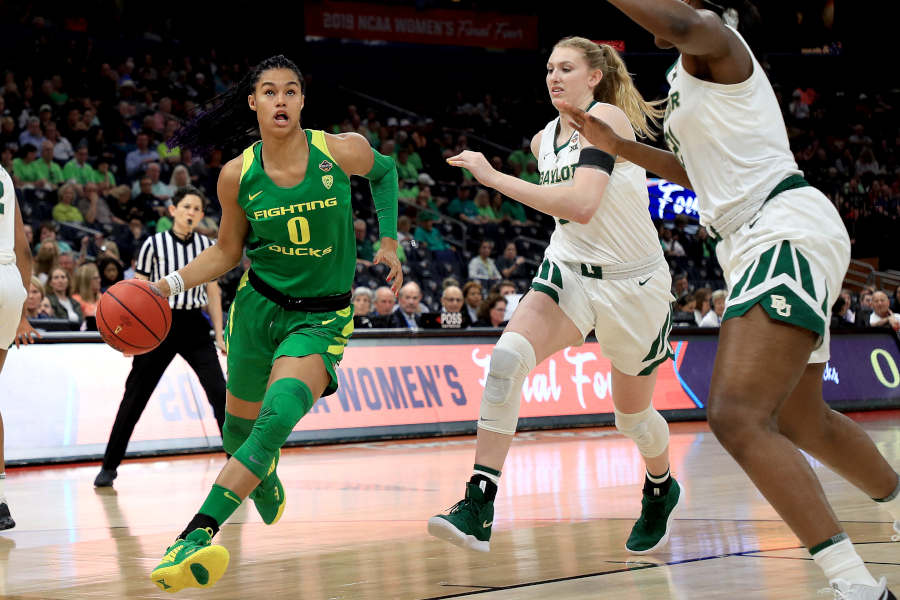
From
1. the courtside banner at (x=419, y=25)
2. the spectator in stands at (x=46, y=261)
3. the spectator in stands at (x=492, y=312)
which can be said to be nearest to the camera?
the spectator in stands at (x=46, y=261)

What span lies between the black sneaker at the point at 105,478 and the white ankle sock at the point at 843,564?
576 centimetres

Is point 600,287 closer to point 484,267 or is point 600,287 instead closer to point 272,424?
point 272,424

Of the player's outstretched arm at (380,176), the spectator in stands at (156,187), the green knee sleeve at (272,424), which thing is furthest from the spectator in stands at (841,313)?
the green knee sleeve at (272,424)

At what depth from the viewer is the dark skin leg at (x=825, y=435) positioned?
11.8 ft

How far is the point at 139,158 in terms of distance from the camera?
15805mm

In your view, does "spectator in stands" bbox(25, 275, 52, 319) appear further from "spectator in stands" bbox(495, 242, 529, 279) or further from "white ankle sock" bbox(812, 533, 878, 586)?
"white ankle sock" bbox(812, 533, 878, 586)

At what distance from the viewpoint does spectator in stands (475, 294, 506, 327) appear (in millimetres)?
12711

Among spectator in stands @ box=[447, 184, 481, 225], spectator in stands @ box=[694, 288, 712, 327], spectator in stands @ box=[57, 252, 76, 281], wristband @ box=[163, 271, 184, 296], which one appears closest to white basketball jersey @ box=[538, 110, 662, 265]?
wristband @ box=[163, 271, 184, 296]

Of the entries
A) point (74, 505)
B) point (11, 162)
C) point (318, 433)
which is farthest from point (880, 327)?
point (11, 162)

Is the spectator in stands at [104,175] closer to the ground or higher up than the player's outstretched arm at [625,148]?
closer to the ground

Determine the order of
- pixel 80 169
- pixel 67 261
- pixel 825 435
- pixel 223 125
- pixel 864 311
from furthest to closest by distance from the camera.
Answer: pixel 864 311, pixel 80 169, pixel 67 261, pixel 223 125, pixel 825 435

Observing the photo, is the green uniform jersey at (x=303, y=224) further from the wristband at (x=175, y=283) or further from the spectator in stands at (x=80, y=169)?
the spectator in stands at (x=80, y=169)

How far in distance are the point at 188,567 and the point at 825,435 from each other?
2.16 m

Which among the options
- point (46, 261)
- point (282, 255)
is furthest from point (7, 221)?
point (46, 261)
